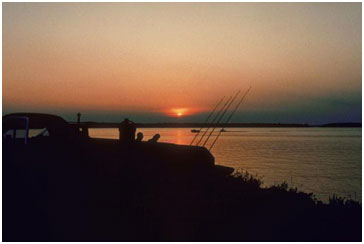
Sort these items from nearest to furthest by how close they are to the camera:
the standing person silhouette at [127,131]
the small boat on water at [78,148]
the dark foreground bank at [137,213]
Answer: the dark foreground bank at [137,213]
the small boat on water at [78,148]
the standing person silhouette at [127,131]

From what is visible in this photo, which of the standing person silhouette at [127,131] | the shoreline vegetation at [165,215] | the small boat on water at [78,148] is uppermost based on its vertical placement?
the standing person silhouette at [127,131]

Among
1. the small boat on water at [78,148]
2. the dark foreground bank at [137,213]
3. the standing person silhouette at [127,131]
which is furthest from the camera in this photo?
the standing person silhouette at [127,131]

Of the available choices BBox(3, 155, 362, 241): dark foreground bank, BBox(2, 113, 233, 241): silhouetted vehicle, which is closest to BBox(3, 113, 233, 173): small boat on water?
BBox(2, 113, 233, 241): silhouetted vehicle

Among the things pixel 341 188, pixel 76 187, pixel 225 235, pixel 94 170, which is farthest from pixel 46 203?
pixel 341 188

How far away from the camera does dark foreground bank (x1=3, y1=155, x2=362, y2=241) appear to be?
7570 millimetres

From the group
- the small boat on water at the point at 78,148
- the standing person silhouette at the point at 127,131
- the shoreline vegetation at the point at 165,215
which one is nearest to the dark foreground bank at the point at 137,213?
the shoreline vegetation at the point at 165,215

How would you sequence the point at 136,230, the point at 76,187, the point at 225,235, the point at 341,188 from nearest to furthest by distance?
the point at 136,230 < the point at 225,235 < the point at 76,187 < the point at 341,188

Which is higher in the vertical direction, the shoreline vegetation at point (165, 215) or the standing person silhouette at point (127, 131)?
the standing person silhouette at point (127, 131)

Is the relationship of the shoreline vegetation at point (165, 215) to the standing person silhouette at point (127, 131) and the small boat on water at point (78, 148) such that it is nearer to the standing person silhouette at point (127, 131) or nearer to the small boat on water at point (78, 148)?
the small boat on water at point (78, 148)

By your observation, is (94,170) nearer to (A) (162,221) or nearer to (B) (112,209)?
(B) (112,209)

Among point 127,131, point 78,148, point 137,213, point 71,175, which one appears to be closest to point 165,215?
point 137,213

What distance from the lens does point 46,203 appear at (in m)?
8.23

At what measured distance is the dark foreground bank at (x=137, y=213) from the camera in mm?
7570

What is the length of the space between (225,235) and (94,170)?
151 inches
